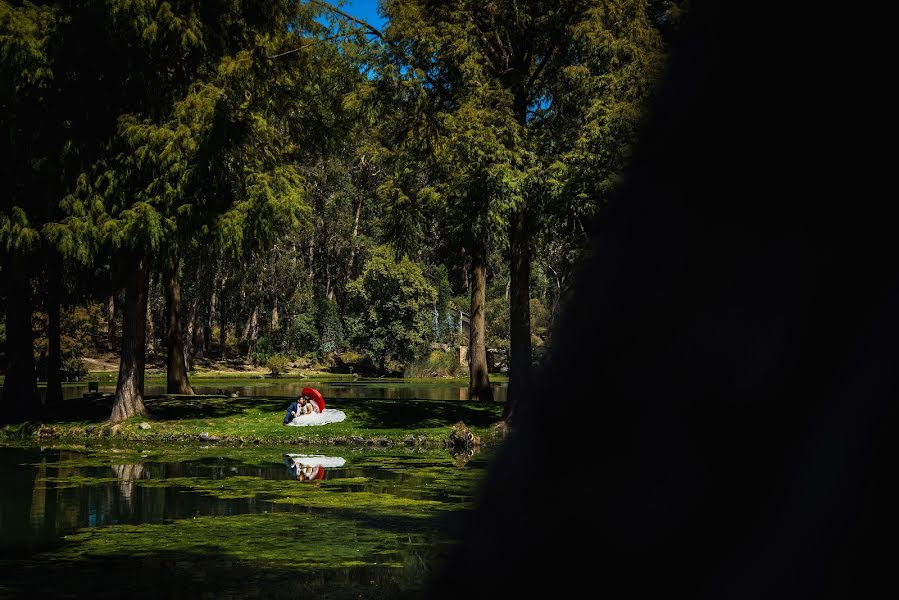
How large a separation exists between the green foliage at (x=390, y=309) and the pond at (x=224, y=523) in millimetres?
43234

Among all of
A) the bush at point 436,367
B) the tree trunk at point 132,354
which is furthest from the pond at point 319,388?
the tree trunk at point 132,354

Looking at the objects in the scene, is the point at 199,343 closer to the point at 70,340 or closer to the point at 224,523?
the point at 70,340

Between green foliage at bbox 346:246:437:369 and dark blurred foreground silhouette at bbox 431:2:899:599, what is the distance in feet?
197

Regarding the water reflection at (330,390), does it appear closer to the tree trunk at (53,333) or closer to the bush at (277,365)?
the bush at (277,365)

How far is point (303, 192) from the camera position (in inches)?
900

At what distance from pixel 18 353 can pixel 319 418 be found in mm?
7313

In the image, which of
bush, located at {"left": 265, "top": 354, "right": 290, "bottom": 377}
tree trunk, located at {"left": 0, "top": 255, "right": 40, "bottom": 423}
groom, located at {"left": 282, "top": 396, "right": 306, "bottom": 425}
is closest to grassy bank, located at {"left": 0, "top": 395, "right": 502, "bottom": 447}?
groom, located at {"left": 282, "top": 396, "right": 306, "bottom": 425}

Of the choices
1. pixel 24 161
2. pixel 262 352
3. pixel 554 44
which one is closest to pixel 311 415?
pixel 24 161

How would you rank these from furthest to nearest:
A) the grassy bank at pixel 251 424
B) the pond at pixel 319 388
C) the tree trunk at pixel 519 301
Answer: the pond at pixel 319 388, the tree trunk at pixel 519 301, the grassy bank at pixel 251 424

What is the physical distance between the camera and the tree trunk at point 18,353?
22.6m

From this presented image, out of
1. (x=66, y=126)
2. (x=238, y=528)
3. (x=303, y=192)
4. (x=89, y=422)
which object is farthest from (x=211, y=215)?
(x=238, y=528)

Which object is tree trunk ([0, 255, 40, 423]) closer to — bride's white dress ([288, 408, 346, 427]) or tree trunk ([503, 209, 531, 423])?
bride's white dress ([288, 408, 346, 427])

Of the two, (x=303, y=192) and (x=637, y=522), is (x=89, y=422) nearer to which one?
(x=303, y=192)

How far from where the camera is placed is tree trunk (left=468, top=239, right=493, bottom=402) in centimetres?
2934
